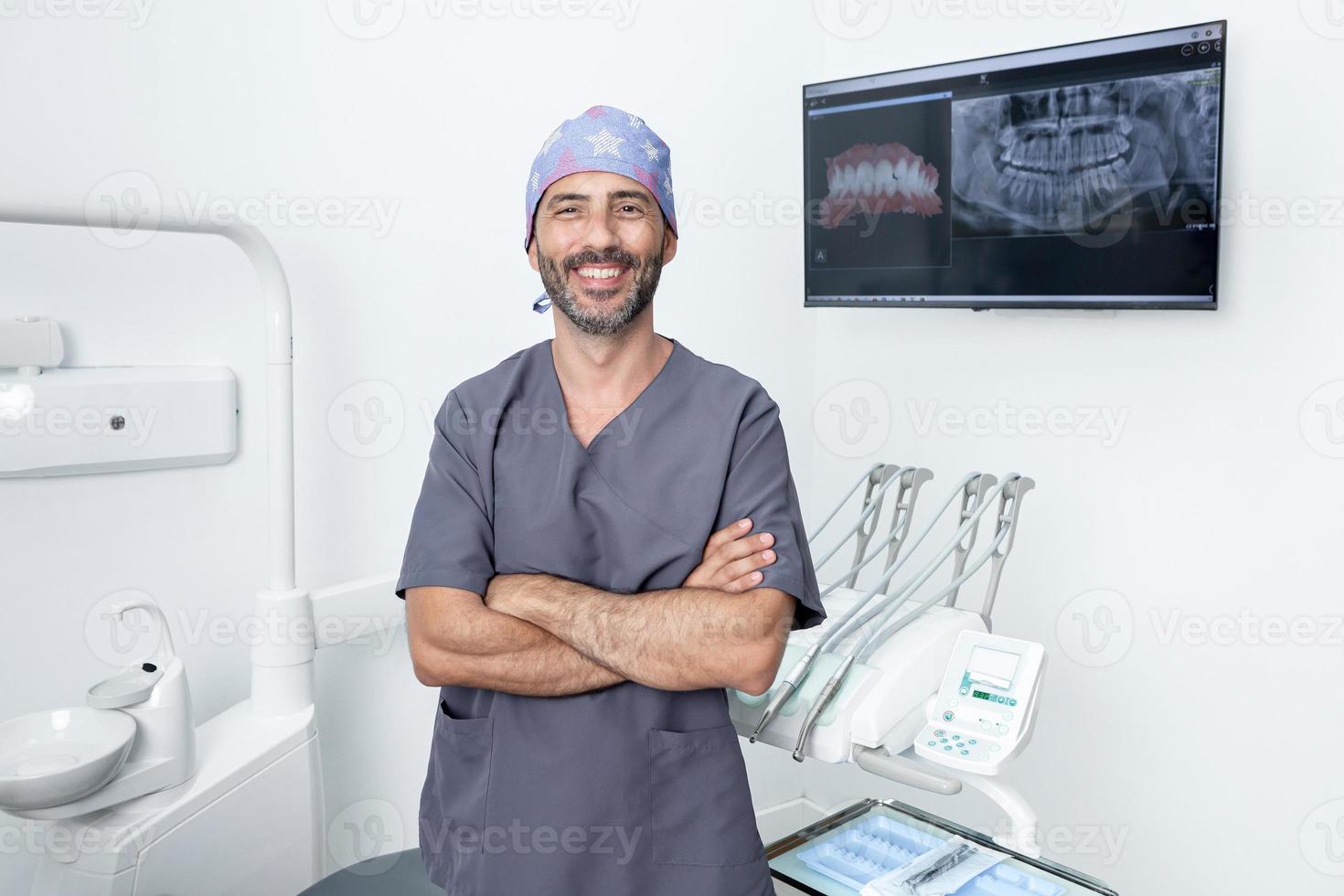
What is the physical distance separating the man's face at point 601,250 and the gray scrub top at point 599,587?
10cm

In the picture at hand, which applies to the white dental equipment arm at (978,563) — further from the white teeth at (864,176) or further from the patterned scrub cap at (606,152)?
the white teeth at (864,176)

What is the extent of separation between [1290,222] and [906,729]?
1.07m

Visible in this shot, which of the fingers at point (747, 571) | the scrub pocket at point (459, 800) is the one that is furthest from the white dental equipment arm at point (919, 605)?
the scrub pocket at point (459, 800)

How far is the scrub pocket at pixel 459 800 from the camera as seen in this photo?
1.25m

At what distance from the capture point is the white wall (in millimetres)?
1665

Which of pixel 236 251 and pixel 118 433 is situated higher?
pixel 236 251

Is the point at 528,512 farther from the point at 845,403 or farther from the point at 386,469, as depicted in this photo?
the point at 845,403

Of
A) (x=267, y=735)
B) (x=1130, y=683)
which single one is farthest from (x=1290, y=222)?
(x=267, y=735)

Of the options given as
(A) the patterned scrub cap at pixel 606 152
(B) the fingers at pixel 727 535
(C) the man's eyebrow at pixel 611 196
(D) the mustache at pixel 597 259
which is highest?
(A) the patterned scrub cap at pixel 606 152

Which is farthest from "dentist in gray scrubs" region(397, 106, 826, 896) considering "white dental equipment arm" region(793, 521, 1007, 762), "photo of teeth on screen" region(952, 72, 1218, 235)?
"photo of teeth on screen" region(952, 72, 1218, 235)

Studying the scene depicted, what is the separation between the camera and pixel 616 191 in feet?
4.34

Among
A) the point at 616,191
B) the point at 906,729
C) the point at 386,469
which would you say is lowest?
the point at 906,729

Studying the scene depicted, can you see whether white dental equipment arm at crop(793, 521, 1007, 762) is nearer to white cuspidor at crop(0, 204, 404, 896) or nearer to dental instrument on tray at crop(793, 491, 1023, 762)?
dental instrument on tray at crop(793, 491, 1023, 762)

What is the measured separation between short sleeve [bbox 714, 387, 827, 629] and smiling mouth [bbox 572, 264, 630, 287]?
0.74 feet
